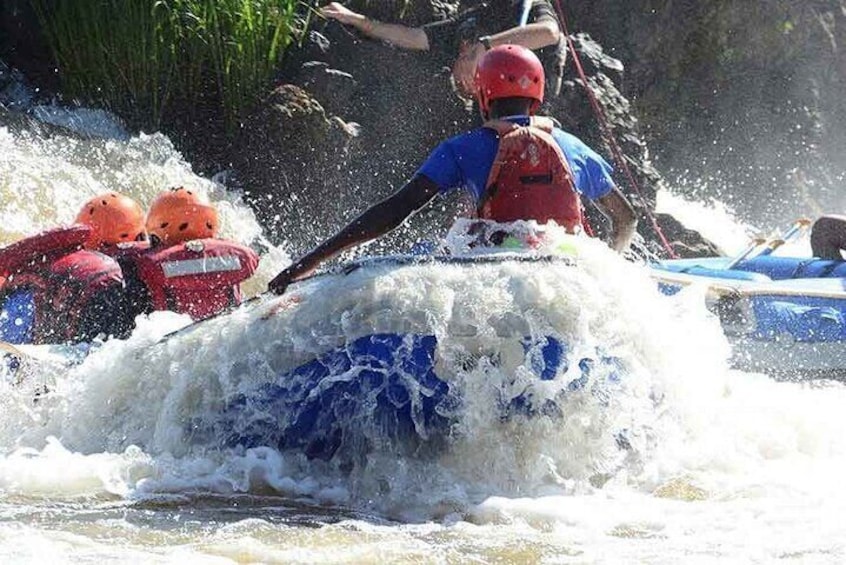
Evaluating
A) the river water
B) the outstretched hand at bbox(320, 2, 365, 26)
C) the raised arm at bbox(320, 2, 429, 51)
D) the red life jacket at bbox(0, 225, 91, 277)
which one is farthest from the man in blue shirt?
the raised arm at bbox(320, 2, 429, 51)

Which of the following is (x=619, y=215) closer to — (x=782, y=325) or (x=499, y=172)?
(x=499, y=172)

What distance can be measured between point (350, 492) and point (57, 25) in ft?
20.4

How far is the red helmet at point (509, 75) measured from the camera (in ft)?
17.0

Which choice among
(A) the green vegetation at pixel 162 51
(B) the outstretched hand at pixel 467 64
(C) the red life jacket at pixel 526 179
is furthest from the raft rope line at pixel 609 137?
(C) the red life jacket at pixel 526 179

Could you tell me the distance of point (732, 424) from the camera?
5340mm

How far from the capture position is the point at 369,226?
4.95 meters

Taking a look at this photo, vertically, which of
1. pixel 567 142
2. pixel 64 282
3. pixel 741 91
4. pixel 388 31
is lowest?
pixel 64 282

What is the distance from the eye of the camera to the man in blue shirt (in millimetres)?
4977

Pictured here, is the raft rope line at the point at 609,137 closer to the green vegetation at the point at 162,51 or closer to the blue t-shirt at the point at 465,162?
the green vegetation at the point at 162,51

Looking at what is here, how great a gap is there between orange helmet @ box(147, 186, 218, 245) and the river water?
0.52m

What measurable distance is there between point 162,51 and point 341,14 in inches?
49.9

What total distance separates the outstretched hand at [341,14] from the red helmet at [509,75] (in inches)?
193

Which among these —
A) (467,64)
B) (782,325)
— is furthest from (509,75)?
(467,64)

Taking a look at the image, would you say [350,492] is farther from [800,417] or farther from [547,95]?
[547,95]
